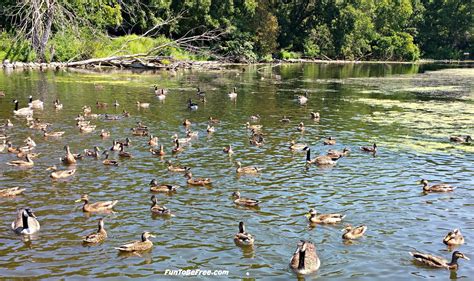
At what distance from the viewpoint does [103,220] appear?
1540cm

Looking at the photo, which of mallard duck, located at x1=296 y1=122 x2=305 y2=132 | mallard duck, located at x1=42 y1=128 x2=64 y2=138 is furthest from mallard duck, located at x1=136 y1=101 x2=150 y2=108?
mallard duck, located at x1=296 y1=122 x2=305 y2=132

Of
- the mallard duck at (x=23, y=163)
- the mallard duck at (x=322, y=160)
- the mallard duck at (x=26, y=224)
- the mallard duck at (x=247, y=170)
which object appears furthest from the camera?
the mallard duck at (x=322, y=160)

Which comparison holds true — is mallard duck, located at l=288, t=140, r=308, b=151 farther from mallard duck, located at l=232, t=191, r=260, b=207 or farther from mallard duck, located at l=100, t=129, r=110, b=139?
mallard duck, located at l=100, t=129, r=110, b=139

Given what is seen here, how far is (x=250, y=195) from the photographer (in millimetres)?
18141

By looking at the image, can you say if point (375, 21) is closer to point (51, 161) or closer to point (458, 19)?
point (458, 19)

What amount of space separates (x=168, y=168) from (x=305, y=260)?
31.3 ft

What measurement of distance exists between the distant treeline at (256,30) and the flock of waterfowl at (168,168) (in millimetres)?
19390

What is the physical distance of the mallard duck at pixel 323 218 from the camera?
51.0 feet

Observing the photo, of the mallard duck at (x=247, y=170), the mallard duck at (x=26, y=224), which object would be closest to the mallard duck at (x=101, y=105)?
the mallard duck at (x=247, y=170)

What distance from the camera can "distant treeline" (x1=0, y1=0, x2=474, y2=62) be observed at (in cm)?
6453

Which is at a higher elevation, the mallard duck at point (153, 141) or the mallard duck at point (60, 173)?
the mallard duck at point (153, 141)

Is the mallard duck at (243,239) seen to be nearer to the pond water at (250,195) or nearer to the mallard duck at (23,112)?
the pond water at (250,195)

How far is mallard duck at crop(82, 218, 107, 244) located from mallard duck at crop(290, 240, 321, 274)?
16.6 ft

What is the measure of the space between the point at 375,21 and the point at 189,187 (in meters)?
108
